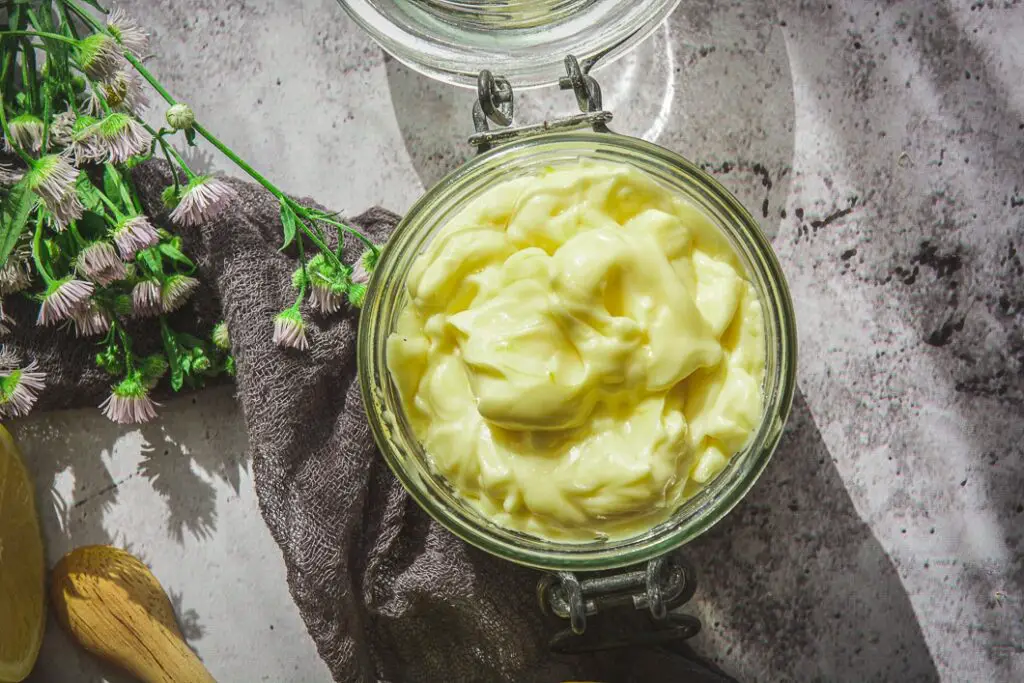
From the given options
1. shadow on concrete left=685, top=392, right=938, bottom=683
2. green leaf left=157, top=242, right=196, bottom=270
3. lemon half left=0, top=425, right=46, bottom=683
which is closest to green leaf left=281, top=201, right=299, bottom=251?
green leaf left=157, top=242, right=196, bottom=270

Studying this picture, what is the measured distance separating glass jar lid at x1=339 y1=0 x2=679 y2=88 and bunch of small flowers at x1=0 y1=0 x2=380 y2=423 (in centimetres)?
15

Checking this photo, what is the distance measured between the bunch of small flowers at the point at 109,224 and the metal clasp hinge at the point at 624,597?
0.27 meters

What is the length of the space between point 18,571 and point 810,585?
67 centimetres

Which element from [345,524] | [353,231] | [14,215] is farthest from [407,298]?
[14,215]

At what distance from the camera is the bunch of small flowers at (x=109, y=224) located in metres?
0.63

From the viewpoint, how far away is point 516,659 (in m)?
0.70

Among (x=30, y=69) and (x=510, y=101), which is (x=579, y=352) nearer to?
(x=510, y=101)

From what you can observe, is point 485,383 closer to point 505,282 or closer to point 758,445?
point 505,282

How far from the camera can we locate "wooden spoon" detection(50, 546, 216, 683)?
74 centimetres

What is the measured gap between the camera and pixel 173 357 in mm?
716

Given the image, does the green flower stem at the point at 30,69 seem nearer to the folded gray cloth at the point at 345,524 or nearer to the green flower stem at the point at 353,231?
the folded gray cloth at the point at 345,524

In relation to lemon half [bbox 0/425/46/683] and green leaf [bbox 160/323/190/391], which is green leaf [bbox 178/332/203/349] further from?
lemon half [bbox 0/425/46/683]

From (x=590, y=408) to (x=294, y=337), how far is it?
0.27 m

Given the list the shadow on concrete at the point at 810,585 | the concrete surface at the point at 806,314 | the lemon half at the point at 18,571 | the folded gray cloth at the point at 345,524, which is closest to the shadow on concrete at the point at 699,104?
the concrete surface at the point at 806,314
